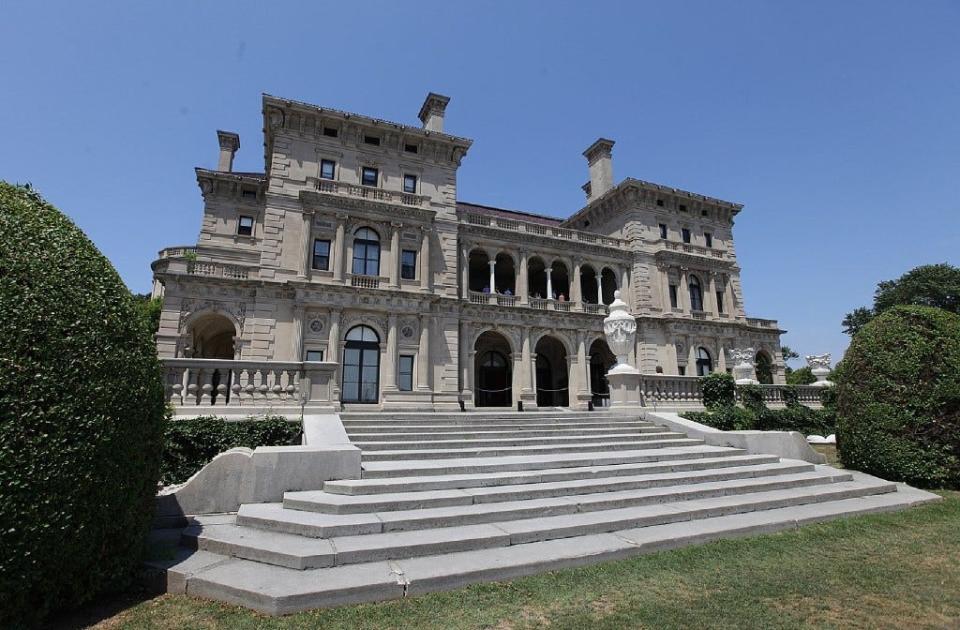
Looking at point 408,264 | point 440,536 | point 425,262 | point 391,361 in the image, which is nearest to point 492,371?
point 391,361

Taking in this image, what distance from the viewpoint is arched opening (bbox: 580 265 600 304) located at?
1372 inches

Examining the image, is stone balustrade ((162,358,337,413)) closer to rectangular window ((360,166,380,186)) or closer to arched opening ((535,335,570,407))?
rectangular window ((360,166,380,186))

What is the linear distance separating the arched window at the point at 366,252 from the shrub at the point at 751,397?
58.6 ft

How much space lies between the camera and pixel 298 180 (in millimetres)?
24969

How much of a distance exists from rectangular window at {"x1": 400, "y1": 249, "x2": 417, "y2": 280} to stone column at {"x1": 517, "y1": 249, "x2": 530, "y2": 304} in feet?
23.8

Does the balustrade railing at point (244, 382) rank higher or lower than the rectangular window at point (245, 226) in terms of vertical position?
lower

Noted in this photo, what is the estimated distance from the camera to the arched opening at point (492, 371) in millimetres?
30188

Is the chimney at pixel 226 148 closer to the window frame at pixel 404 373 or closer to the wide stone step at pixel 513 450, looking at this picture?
the window frame at pixel 404 373

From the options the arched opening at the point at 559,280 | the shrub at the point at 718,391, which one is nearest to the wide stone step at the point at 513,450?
the shrub at the point at 718,391

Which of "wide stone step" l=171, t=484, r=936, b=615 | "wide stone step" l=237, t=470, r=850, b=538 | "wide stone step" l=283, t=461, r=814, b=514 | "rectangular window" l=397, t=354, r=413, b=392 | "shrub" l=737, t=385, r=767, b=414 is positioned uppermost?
"rectangular window" l=397, t=354, r=413, b=392

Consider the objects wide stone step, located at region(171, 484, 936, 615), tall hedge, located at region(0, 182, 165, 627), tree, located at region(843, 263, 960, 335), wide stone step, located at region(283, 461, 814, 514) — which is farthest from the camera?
tree, located at region(843, 263, 960, 335)

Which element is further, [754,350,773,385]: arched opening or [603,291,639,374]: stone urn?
[754,350,773,385]: arched opening

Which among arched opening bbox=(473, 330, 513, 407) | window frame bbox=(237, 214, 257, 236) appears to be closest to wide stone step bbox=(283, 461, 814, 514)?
arched opening bbox=(473, 330, 513, 407)

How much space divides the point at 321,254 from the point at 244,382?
14430 mm
